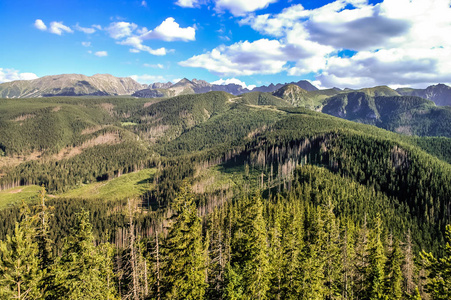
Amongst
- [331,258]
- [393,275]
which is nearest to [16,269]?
[331,258]

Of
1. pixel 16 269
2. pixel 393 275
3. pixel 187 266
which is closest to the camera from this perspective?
pixel 16 269

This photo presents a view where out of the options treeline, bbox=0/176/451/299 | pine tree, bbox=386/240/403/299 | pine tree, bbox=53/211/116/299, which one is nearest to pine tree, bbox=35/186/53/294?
treeline, bbox=0/176/451/299

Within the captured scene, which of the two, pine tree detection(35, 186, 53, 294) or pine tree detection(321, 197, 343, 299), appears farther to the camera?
pine tree detection(321, 197, 343, 299)

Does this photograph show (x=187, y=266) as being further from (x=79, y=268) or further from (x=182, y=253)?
(x=79, y=268)

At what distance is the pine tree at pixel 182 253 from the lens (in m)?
28.8

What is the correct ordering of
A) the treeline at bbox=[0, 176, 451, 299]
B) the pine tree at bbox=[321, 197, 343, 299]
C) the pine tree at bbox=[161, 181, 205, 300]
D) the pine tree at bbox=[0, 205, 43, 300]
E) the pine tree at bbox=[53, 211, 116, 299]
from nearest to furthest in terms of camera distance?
the pine tree at bbox=[0, 205, 43, 300]
the treeline at bbox=[0, 176, 451, 299]
the pine tree at bbox=[53, 211, 116, 299]
the pine tree at bbox=[161, 181, 205, 300]
the pine tree at bbox=[321, 197, 343, 299]

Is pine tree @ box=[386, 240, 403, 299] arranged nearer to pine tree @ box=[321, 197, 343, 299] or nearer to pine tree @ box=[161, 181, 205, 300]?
pine tree @ box=[321, 197, 343, 299]

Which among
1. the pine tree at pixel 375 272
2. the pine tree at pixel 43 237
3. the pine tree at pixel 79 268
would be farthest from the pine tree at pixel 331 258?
the pine tree at pixel 43 237

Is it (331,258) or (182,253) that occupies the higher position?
(182,253)

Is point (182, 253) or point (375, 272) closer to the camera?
point (182, 253)

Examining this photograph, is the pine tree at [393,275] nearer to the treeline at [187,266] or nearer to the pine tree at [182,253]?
the treeline at [187,266]

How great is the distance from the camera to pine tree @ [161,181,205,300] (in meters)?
28.8

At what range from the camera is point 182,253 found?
2875 cm

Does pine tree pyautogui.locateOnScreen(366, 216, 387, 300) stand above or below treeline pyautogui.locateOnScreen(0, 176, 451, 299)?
below
